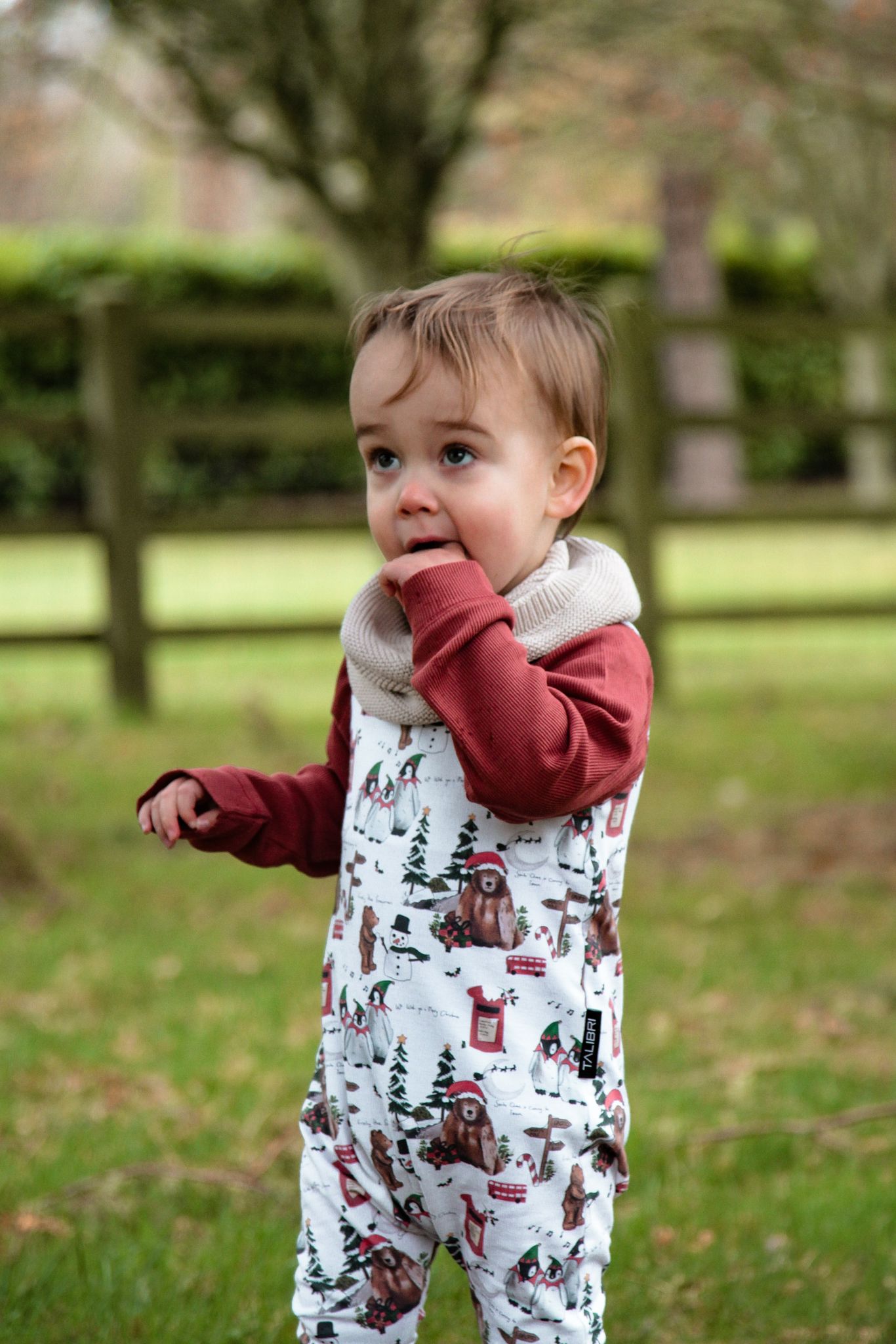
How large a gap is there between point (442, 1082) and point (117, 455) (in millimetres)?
5982

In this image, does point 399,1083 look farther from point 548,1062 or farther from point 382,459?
point 382,459

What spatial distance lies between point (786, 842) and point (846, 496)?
44.2ft

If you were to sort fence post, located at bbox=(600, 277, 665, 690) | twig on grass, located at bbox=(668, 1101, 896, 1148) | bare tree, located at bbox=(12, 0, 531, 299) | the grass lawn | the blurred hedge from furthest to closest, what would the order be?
the blurred hedge < fence post, located at bbox=(600, 277, 665, 690) < bare tree, located at bbox=(12, 0, 531, 299) < twig on grass, located at bbox=(668, 1101, 896, 1148) < the grass lawn

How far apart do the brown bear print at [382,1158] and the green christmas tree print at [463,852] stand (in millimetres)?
321

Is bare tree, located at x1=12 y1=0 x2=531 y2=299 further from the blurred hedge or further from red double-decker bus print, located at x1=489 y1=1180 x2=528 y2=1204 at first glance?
the blurred hedge

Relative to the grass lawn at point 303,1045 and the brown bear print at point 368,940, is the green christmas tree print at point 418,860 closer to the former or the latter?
the brown bear print at point 368,940

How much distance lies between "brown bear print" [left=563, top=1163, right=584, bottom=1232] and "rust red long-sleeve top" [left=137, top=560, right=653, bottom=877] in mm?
443

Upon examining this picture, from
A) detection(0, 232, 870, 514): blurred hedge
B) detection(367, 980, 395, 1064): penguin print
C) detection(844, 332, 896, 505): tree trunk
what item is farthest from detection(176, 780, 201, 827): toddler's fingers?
detection(844, 332, 896, 505): tree trunk

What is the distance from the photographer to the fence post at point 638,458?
7.93 metres

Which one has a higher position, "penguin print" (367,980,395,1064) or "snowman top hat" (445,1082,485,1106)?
"penguin print" (367,980,395,1064)

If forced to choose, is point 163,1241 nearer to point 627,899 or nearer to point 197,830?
point 197,830

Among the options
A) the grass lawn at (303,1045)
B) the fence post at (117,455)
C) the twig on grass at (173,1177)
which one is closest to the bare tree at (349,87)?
the fence post at (117,455)

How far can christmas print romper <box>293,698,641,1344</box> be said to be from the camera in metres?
1.79

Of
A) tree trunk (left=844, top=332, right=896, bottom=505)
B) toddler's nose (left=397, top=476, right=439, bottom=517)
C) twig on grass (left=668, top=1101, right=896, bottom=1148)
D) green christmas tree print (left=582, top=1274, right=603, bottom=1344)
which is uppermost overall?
tree trunk (left=844, top=332, right=896, bottom=505)
